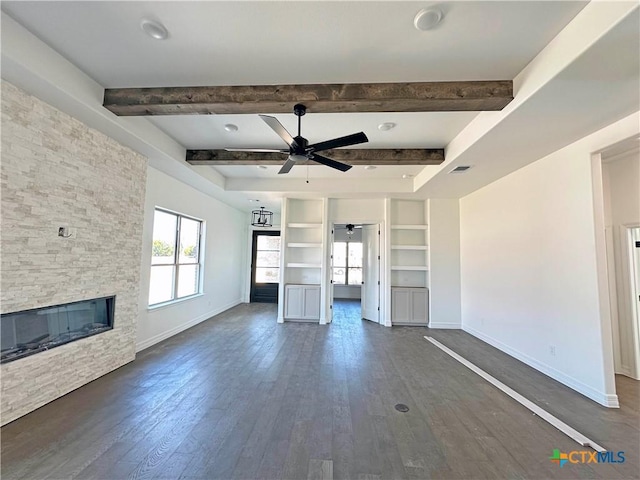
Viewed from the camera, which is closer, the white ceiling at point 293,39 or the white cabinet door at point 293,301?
the white ceiling at point 293,39

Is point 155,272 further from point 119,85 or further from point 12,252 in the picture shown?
point 119,85

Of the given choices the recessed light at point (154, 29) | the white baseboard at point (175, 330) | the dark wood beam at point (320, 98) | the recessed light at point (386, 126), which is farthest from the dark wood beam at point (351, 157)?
the white baseboard at point (175, 330)

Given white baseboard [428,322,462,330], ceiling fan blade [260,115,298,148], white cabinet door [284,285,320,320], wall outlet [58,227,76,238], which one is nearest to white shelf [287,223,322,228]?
white cabinet door [284,285,320,320]

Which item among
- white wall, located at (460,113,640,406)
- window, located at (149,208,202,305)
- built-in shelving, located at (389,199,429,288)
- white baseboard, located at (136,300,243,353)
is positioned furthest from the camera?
built-in shelving, located at (389,199,429,288)

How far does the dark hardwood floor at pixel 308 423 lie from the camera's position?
195 cm

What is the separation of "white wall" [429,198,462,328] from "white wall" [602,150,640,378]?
2628 millimetres

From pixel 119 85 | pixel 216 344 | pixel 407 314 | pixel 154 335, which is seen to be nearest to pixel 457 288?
pixel 407 314

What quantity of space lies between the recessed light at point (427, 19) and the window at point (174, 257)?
182 inches

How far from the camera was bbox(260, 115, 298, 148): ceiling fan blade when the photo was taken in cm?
246

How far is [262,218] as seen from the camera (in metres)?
8.83

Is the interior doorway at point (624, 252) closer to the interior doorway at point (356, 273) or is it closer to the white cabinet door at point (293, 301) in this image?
the interior doorway at point (356, 273)

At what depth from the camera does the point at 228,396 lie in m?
2.89

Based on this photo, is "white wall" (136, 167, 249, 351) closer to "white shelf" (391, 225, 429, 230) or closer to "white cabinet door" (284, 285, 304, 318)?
"white cabinet door" (284, 285, 304, 318)

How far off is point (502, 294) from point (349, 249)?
19.0 ft
